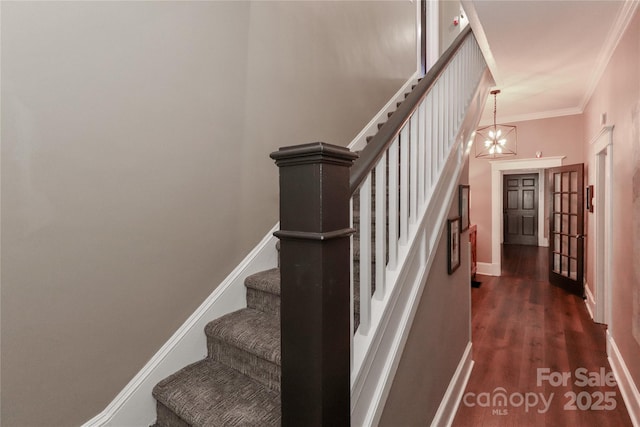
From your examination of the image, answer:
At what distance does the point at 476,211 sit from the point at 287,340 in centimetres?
573

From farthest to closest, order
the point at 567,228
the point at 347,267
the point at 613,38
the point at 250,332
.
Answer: the point at 567,228
the point at 613,38
the point at 250,332
the point at 347,267

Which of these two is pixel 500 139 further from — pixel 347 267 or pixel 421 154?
pixel 347 267

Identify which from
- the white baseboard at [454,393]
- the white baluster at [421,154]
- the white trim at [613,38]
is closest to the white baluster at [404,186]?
the white baluster at [421,154]

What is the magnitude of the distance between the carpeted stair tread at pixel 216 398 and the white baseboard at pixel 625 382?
2438 mm

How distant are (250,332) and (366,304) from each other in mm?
667

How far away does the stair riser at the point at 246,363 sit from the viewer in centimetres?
138

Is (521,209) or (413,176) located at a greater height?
(413,176)

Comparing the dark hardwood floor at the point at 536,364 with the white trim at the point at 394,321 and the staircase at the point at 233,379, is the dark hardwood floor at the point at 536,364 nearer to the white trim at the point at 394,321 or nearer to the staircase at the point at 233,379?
the white trim at the point at 394,321

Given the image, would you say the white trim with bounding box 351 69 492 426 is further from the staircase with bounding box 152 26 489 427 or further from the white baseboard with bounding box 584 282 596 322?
the white baseboard with bounding box 584 282 596 322

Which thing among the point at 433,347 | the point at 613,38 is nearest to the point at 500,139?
the point at 613,38

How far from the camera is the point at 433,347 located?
6.14 feet

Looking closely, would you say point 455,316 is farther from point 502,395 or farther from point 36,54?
point 36,54

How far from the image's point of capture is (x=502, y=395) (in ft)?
8.01

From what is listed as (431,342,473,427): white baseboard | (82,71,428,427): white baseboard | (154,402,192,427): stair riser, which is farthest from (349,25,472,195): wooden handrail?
(431,342,473,427): white baseboard
